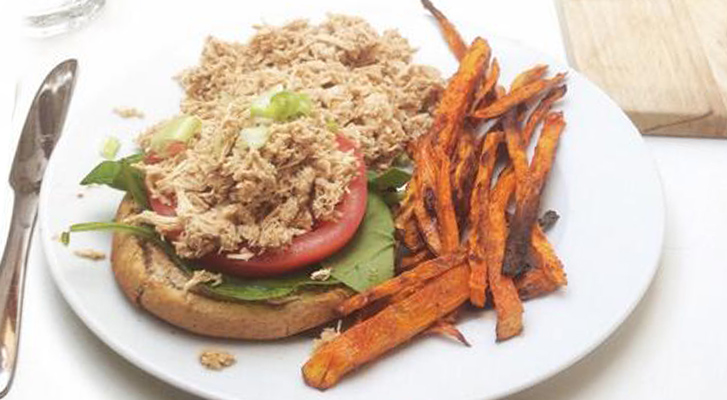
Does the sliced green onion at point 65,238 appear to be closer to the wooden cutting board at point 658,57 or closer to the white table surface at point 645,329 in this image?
the white table surface at point 645,329

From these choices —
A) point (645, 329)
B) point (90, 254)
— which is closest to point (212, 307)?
point (90, 254)

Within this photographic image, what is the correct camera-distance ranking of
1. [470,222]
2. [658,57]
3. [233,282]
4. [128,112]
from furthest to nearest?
[658,57] < [128,112] < [470,222] < [233,282]

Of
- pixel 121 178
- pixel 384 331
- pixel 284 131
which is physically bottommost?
pixel 384 331

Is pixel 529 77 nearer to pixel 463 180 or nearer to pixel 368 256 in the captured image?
pixel 463 180

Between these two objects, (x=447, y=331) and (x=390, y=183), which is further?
(x=390, y=183)

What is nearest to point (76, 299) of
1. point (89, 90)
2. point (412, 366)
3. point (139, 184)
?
point (139, 184)

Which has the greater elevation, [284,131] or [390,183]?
[284,131]

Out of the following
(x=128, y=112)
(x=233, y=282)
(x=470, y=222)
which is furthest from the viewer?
(x=128, y=112)

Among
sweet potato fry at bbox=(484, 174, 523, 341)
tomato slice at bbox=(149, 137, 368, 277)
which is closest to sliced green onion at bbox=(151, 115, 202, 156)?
tomato slice at bbox=(149, 137, 368, 277)
